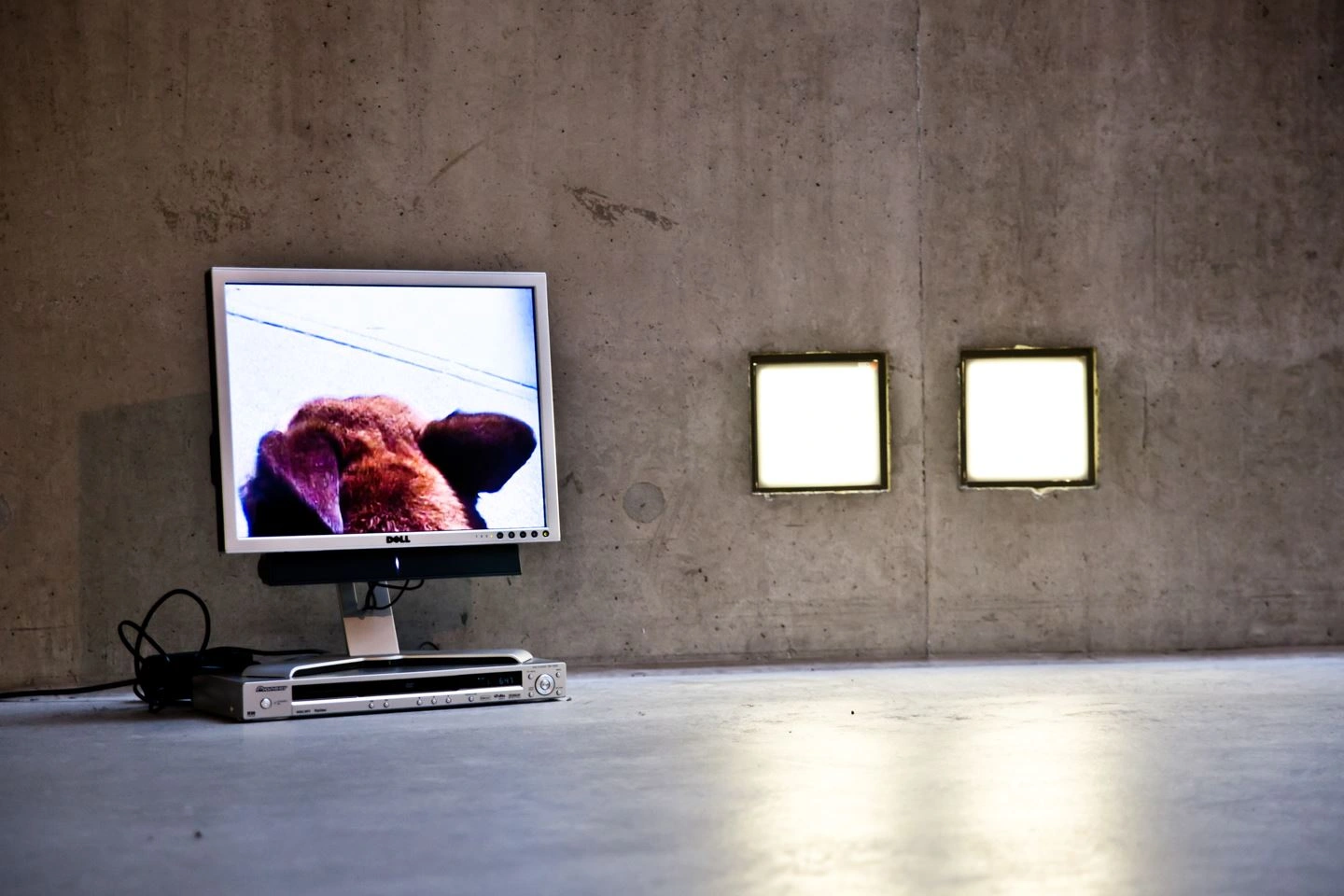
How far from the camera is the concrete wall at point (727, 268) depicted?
355 centimetres

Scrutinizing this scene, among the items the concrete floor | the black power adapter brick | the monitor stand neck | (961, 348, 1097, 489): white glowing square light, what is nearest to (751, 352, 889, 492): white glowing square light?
(961, 348, 1097, 489): white glowing square light

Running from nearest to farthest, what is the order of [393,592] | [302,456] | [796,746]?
[796,746], [302,456], [393,592]

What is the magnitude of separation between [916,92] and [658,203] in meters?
0.78

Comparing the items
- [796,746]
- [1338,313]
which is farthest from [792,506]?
[1338,313]

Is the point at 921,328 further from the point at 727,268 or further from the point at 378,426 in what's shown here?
the point at 378,426

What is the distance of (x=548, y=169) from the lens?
3727mm

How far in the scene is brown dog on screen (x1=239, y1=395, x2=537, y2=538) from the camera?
3061 mm

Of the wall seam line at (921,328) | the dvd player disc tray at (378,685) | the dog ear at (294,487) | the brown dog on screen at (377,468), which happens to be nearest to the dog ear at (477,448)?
the brown dog on screen at (377,468)

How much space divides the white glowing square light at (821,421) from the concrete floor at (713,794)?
703 millimetres

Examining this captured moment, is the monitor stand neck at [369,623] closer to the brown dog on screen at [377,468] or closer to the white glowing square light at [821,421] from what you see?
the brown dog on screen at [377,468]

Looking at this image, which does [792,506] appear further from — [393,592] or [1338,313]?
[1338,313]

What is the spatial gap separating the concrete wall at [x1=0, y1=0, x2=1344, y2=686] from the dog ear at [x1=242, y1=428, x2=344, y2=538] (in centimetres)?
61

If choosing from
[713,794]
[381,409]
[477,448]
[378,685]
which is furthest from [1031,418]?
[713,794]

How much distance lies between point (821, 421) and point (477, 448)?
3.37 feet
